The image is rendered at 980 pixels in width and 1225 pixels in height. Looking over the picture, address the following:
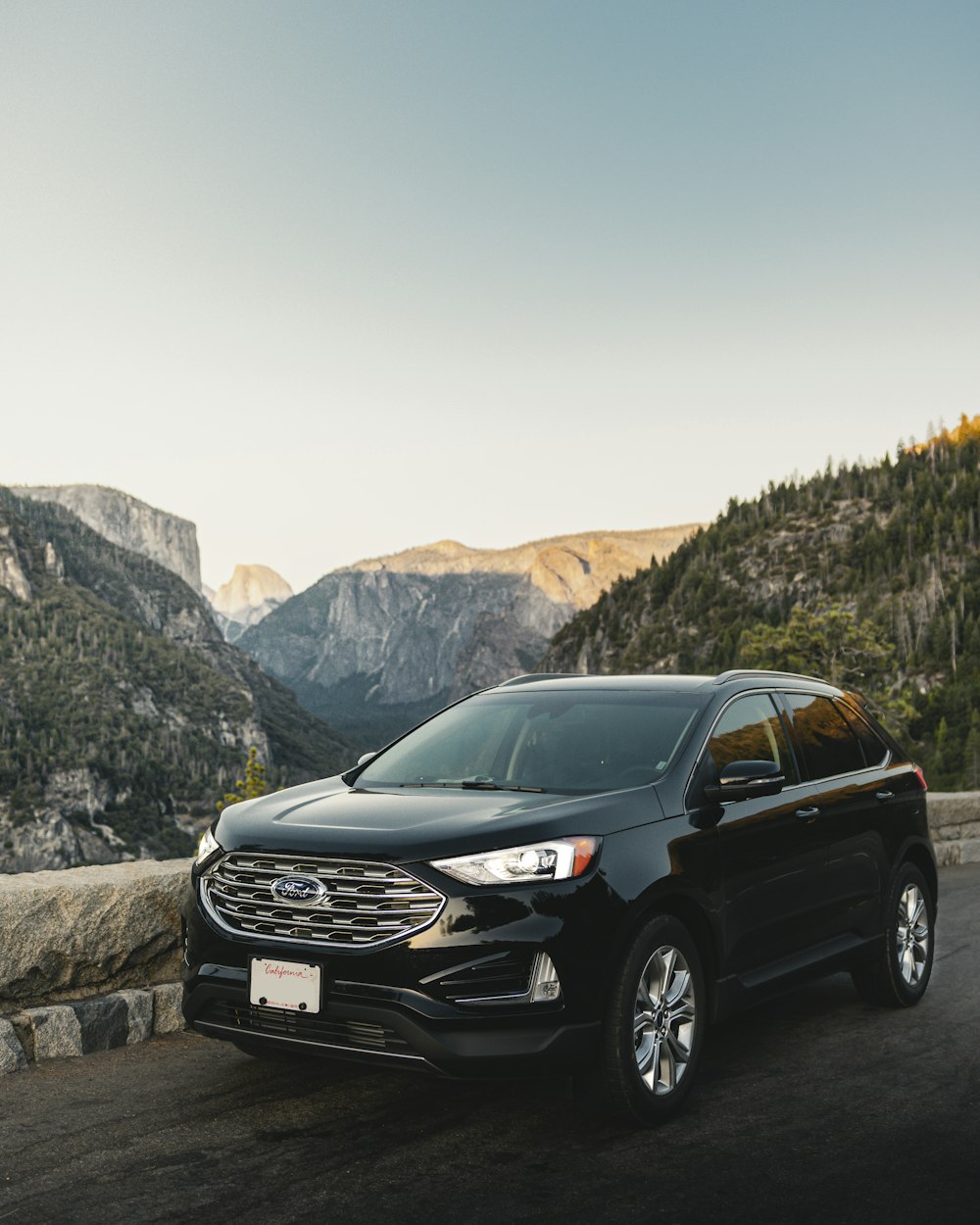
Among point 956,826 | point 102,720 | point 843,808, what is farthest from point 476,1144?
point 102,720

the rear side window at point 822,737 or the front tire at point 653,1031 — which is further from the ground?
the rear side window at point 822,737

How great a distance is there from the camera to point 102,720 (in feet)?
525

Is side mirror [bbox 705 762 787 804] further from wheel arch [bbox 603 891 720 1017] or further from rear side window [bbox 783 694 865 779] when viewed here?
rear side window [bbox 783 694 865 779]

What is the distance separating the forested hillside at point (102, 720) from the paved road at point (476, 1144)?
134 m

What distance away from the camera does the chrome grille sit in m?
4.15

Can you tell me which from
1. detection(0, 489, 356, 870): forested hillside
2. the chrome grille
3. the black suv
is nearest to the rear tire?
the black suv

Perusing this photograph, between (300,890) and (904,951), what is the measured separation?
376 centimetres

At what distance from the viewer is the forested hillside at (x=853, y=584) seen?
380ft

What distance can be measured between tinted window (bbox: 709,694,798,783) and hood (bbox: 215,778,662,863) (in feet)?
2.19

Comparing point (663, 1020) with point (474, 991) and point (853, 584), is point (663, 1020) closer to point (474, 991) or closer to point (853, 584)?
point (474, 991)

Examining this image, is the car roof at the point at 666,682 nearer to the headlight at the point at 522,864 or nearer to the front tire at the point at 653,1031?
the front tire at the point at 653,1031

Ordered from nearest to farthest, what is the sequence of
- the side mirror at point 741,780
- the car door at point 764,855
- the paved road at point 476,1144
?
the paved road at point 476,1144
the side mirror at point 741,780
the car door at point 764,855

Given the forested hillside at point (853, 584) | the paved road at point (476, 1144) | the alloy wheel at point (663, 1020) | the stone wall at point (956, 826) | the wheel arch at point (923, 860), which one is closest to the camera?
the paved road at point (476, 1144)

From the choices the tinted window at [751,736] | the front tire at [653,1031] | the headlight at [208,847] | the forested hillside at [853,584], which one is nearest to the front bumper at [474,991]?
the front tire at [653,1031]
